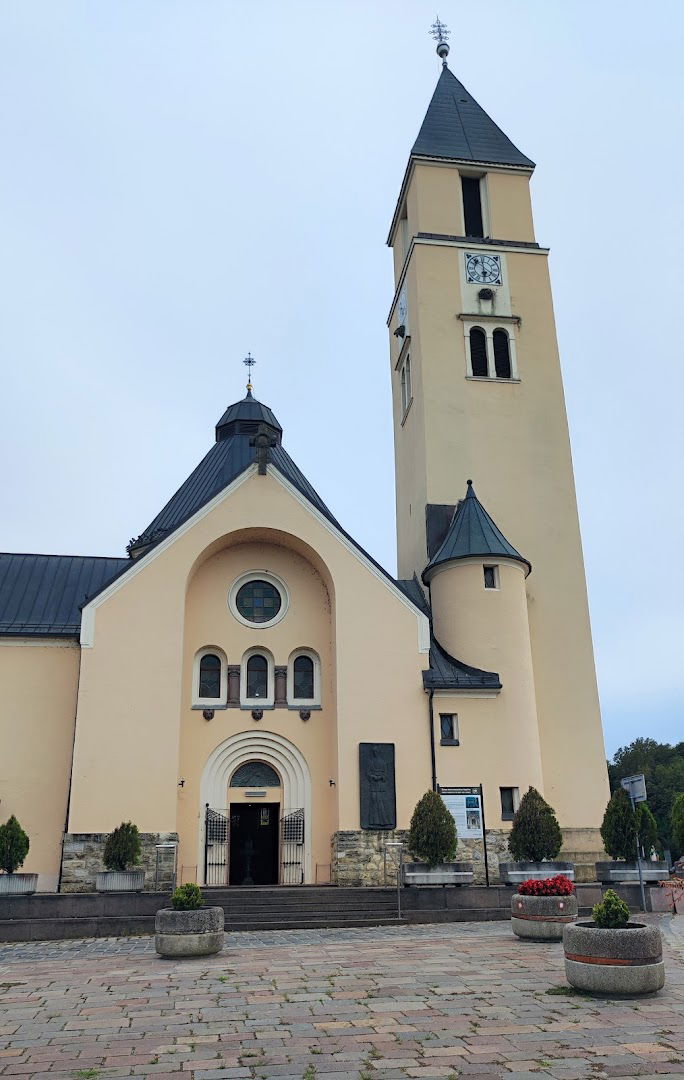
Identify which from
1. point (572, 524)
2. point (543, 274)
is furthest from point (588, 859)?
point (543, 274)

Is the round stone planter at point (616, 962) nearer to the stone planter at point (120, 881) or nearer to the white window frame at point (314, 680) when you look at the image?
the stone planter at point (120, 881)

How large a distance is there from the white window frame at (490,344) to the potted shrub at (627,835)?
1684 centimetres

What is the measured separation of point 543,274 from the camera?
34.7m

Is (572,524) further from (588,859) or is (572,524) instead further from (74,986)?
(74,986)

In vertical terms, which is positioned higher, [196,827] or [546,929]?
[196,827]

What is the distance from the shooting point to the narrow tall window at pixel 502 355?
33250mm

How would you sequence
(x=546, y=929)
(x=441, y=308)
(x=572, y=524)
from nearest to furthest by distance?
(x=546, y=929), (x=572, y=524), (x=441, y=308)

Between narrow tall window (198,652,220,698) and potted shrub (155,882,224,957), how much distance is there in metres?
11.9

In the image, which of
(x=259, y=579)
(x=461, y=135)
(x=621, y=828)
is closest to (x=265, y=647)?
(x=259, y=579)

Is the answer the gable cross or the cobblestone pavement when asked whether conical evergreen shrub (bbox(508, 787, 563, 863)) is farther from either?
the gable cross

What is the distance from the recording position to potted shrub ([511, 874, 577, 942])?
14.2 meters

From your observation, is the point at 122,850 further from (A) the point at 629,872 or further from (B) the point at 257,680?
(A) the point at 629,872

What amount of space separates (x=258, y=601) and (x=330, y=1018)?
703 inches

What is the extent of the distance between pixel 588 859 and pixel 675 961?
45.8 feet
